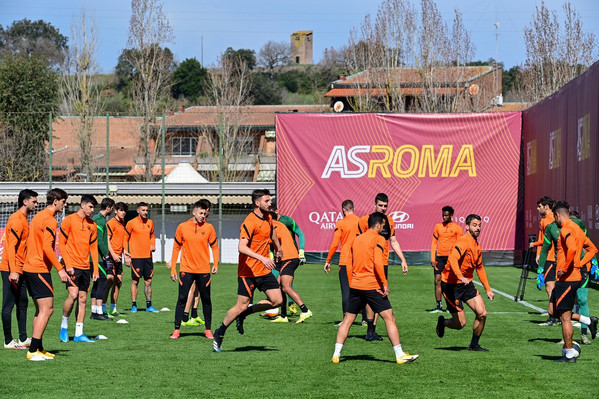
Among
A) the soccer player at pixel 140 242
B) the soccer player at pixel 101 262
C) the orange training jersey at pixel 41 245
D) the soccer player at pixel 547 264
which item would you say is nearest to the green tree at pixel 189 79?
the soccer player at pixel 140 242

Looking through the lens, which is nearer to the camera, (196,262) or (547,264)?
(196,262)

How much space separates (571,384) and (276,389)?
311 cm

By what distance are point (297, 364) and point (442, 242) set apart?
7.45 m

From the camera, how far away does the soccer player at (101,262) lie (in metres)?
15.3

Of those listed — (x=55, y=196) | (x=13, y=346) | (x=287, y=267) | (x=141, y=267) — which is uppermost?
(x=55, y=196)

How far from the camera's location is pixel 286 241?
50.6 ft

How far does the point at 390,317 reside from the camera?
1030 cm

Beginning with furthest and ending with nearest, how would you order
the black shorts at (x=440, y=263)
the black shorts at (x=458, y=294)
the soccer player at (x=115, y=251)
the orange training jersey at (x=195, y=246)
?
the black shorts at (x=440, y=263), the soccer player at (x=115, y=251), the orange training jersey at (x=195, y=246), the black shorts at (x=458, y=294)

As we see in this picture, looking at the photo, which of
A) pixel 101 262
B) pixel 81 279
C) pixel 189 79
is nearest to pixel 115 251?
pixel 101 262

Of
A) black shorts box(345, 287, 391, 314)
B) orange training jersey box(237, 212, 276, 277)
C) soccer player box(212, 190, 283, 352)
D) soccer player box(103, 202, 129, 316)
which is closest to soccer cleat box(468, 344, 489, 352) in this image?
black shorts box(345, 287, 391, 314)

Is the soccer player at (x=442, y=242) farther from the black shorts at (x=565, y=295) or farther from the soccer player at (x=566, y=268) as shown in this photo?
the black shorts at (x=565, y=295)

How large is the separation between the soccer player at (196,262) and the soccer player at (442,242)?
5.33 m

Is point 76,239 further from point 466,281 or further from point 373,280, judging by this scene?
point 466,281

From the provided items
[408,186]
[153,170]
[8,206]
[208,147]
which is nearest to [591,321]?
[408,186]
